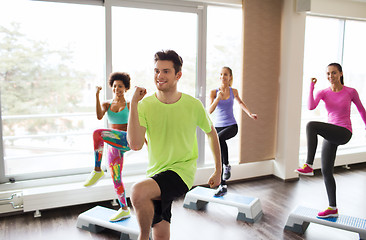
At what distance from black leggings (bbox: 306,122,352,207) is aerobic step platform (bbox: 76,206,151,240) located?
167 cm

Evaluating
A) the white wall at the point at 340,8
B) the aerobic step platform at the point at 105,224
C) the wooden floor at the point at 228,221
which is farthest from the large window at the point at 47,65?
the white wall at the point at 340,8

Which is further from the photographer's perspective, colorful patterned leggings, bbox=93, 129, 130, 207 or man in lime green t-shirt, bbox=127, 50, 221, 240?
colorful patterned leggings, bbox=93, 129, 130, 207

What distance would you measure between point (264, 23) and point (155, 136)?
304 cm

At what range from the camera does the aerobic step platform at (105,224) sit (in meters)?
2.88

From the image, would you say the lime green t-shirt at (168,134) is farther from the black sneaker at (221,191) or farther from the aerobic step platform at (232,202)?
the black sneaker at (221,191)

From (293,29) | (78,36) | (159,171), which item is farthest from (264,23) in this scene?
(159,171)

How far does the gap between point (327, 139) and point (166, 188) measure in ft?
5.86

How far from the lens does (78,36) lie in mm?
4094

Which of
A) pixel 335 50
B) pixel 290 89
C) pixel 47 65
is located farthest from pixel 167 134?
pixel 335 50

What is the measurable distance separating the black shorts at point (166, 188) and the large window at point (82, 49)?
6.87 ft

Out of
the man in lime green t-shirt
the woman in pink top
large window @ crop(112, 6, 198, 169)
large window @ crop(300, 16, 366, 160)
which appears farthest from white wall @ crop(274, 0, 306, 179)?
the man in lime green t-shirt

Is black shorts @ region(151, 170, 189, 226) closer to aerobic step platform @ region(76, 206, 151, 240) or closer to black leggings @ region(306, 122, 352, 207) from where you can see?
aerobic step platform @ region(76, 206, 151, 240)

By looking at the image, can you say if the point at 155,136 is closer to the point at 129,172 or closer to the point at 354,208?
the point at 129,172

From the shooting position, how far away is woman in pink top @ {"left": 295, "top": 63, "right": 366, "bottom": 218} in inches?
115
